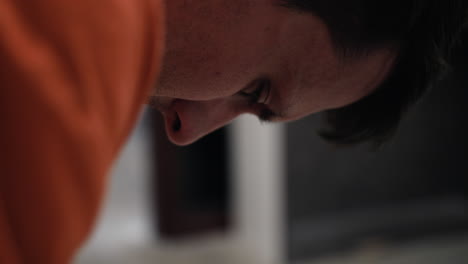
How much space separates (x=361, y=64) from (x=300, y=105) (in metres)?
0.08

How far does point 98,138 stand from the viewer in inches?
12.0

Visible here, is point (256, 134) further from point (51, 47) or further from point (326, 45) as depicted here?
point (51, 47)

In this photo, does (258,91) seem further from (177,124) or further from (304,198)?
(304,198)

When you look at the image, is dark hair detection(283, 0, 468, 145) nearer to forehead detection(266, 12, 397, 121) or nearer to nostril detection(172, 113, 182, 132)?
forehead detection(266, 12, 397, 121)

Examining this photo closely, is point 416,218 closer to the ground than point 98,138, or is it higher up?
closer to the ground

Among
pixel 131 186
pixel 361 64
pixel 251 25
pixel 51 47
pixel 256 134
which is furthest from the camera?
pixel 131 186

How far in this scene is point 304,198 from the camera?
1.96 m

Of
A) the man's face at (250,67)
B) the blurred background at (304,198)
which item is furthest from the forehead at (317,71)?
the blurred background at (304,198)

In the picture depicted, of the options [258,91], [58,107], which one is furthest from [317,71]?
[58,107]

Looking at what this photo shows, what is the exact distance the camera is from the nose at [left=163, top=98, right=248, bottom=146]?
1.99 ft

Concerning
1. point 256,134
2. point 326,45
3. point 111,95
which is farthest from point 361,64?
point 256,134

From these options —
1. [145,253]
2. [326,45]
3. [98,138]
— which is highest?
[326,45]

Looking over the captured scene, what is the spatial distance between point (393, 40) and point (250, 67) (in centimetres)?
16

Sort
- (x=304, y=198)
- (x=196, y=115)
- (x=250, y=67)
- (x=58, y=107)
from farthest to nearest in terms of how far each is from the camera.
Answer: (x=304, y=198) < (x=196, y=115) < (x=250, y=67) < (x=58, y=107)
